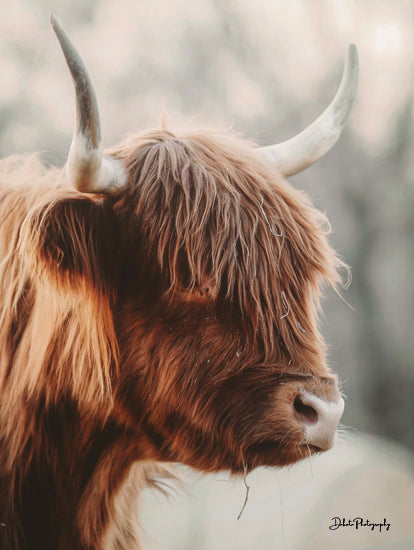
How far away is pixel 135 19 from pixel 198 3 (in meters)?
0.18

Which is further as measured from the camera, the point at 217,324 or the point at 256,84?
the point at 256,84

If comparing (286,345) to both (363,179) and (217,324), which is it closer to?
(217,324)

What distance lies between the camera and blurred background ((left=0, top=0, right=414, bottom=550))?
1.29 metres

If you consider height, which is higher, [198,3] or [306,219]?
[198,3]

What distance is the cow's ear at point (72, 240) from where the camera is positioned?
92 cm

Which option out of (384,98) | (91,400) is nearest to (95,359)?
(91,400)

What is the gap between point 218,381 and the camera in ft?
3.23

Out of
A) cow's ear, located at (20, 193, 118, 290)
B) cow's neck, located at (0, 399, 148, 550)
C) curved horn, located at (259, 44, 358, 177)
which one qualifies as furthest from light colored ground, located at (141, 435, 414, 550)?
curved horn, located at (259, 44, 358, 177)

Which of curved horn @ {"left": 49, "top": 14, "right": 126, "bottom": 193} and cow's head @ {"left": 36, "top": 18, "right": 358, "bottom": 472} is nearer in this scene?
curved horn @ {"left": 49, "top": 14, "right": 126, "bottom": 193}

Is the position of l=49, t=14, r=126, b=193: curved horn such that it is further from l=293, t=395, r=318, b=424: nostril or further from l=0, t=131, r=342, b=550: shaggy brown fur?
l=293, t=395, r=318, b=424: nostril

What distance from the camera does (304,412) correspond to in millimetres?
963
